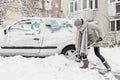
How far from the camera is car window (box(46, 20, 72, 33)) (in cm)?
1297

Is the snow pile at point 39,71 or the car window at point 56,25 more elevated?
the car window at point 56,25

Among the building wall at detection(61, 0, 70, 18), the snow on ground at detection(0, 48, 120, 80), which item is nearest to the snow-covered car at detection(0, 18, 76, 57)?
the snow on ground at detection(0, 48, 120, 80)

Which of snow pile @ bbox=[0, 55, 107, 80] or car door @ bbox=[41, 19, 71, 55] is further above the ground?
car door @ bbox=[41, 19, 71, 55]

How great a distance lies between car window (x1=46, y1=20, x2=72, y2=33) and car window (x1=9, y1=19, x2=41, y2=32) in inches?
14.2

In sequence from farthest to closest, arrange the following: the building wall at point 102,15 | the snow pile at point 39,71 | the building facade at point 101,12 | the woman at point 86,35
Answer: the building wall at point 102,15 < the building facade at point 101,12 < the woman at point 86,35 < the snow pile at point 39,71

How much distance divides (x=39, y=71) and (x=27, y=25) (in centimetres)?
445

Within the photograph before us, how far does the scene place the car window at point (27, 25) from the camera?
12938 mm

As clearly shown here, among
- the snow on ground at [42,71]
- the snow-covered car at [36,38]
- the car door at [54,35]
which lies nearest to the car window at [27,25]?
the snow-covered car at [36,38]

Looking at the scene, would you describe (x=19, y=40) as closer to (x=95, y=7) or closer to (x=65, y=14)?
(x=95, y=7)

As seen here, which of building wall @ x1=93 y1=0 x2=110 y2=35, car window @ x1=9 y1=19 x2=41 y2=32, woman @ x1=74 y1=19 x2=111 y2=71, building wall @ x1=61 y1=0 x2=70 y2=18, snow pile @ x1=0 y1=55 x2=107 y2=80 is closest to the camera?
snow pile @ x1=0 y1=55 x2=107 y2=80

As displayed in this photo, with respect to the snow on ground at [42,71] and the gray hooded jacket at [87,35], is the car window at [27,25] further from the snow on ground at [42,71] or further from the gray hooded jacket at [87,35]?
the gray hooded jacket at [87,35]

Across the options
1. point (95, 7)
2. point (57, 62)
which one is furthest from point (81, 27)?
point (95, 7)

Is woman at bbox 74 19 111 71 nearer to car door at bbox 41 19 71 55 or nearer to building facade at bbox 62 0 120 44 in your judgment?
car door at bbox 41 19 71 55

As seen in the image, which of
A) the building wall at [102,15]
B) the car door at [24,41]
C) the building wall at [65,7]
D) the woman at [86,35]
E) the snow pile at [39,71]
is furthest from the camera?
the building wall at [65,7]
